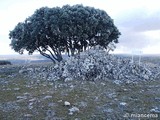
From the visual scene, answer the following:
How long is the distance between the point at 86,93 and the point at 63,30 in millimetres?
15002

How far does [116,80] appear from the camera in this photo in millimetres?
23234

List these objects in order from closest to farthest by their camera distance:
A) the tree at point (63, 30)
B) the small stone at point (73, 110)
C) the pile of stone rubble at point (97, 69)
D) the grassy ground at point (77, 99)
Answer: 1. the grassy ground at point (77, 99)
2. the small stone at point (73, 110)
3. the pile of stone rubble at point (97, 69)
4. the tree at point (63, 30)

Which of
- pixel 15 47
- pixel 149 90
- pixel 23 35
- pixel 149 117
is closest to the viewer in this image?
pixel 149 117

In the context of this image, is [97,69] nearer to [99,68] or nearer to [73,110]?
[99,68]

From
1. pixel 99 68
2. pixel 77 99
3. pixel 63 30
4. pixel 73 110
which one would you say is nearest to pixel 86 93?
pixel 77 99

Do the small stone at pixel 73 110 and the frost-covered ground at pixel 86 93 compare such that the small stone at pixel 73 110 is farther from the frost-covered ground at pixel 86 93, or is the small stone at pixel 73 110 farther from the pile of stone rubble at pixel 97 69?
the pile of stone rubble at pixel 97 69

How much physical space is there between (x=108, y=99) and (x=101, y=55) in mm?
9615

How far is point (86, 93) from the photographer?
19000 millimetres

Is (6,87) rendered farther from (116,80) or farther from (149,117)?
(149,117)

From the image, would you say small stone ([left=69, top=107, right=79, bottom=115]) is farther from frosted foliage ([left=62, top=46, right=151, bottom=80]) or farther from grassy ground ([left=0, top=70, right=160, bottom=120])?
frosted foliage ([left=62, top=46, right=151, bottom=80])

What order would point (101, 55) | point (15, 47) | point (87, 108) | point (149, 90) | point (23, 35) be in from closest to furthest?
point (87, 108)
point (149, 90)
point (101, 55)
point (23, 35)
point (15, 47)

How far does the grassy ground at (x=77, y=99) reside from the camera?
14961 mm

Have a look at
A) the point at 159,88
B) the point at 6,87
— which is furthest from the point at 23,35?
the point at 159,88

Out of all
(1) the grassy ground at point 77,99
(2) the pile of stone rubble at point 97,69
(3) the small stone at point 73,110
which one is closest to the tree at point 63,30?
(2) the pile of stone rubble at point 97,69
